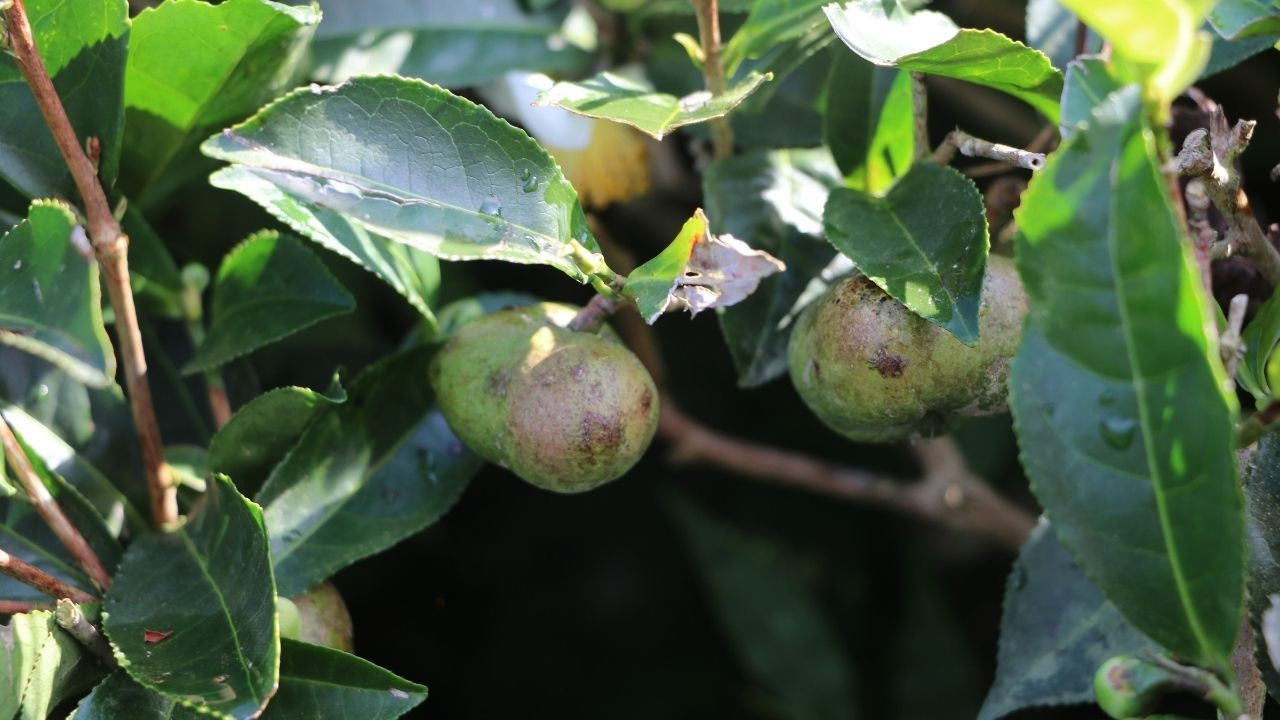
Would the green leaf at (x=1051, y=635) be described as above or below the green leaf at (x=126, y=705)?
below

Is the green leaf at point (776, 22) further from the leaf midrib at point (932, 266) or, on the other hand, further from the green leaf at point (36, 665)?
the green leaf at point (36, 665)

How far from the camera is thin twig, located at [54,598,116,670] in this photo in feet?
2.50

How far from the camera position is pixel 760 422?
1.69 m

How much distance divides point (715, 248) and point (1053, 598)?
409mm

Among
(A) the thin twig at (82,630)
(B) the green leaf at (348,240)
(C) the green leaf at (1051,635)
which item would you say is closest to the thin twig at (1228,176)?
(C) the green leaf at (1051,635)

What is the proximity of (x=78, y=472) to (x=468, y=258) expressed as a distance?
15.0 inches

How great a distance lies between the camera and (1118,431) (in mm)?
654

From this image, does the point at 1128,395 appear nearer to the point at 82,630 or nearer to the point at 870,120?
the point at 870,120

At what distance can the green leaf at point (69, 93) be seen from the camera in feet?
2.75

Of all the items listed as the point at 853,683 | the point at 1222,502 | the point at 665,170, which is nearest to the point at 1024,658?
the point at 1222,502

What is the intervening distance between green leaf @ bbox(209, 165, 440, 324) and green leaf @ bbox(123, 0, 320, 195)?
133mm

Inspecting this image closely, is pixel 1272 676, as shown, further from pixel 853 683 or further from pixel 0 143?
pixel 0 143

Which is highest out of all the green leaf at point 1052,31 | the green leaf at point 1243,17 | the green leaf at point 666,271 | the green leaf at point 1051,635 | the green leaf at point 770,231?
the green leaf at point 1243,17

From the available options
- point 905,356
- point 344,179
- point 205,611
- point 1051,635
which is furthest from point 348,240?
point 1051,635
